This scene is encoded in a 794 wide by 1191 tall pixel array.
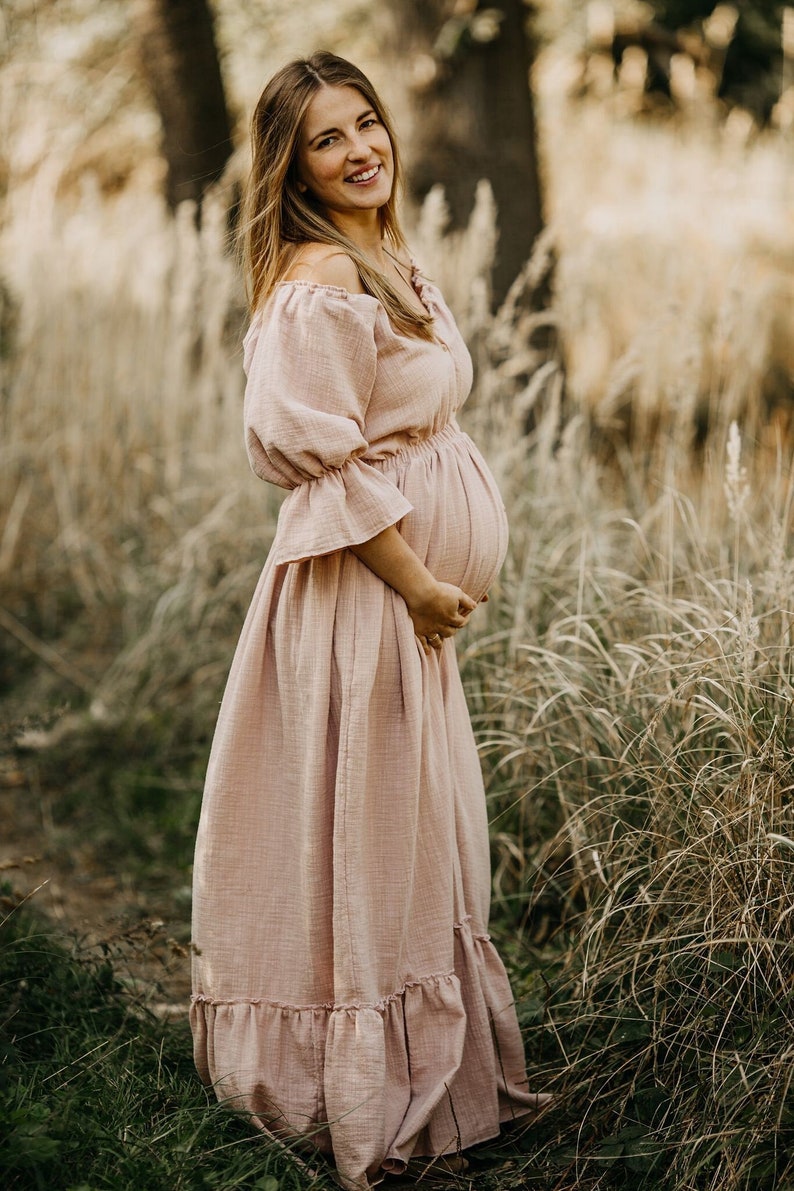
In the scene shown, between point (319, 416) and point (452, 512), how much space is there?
34 cm

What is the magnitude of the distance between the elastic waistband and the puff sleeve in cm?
10

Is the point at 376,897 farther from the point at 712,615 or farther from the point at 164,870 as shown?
the point at 164,870

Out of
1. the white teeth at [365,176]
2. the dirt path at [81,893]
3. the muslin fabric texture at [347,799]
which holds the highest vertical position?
the white teeth at [365,176]

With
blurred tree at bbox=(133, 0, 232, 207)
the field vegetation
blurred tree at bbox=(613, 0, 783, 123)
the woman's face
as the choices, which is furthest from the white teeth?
blurred tree at bbox=(613, 0, 783, 123)

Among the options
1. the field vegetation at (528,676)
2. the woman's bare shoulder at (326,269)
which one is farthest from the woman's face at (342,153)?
the field vegetation at (528,676)

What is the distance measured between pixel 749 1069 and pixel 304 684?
3.10 feet

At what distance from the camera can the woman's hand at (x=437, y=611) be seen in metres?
2.02

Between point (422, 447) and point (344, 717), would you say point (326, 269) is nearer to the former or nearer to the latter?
point (422, 447)

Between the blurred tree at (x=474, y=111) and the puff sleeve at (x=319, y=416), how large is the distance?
309 centimetres

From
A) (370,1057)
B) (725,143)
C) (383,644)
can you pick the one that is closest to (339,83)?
(383,644)

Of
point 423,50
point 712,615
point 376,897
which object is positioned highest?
point 423,50

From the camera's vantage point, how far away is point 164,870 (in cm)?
339

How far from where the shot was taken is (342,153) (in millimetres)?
2033

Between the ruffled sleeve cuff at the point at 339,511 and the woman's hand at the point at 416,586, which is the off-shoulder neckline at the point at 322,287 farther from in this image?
the woman's hand at the point at 416,586
